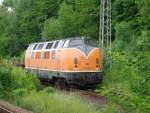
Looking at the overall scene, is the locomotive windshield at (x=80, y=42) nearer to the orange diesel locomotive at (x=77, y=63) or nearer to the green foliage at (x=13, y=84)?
the orange diesel locomotive at (x=77, y=63)

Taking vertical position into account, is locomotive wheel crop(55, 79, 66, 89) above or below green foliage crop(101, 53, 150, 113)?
below

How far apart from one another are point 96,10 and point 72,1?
7555mm

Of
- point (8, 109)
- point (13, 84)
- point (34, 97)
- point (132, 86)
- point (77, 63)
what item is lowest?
point (8, 109)

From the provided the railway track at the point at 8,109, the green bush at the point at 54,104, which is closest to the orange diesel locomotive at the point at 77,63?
the green bush at the point at 54,104

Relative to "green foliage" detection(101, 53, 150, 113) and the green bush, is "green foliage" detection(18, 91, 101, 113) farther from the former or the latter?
"green foliage" detection(101, 53, 150, 113)

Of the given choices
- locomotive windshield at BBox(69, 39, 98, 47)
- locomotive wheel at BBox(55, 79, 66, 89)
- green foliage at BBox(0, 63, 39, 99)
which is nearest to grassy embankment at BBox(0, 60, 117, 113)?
green foliage at BBox(0, 63, 39, 99)

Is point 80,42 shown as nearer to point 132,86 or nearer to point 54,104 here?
point 54,104

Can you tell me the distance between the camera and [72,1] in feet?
197

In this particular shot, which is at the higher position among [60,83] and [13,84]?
[13,84]

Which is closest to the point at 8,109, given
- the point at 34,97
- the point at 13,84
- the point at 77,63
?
the point at 34,97

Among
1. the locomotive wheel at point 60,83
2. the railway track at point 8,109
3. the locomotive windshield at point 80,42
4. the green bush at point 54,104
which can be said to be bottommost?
the railway track at point 8,109

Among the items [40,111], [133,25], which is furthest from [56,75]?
[133,25]

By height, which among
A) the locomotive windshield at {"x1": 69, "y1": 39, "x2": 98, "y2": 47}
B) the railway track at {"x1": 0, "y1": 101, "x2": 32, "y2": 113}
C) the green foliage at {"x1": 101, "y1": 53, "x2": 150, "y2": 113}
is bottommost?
the railway track at {"x1": 0, "y1": 101, "x2": 32, "y2": 113}

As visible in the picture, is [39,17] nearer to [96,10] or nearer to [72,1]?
[72,1]
